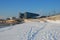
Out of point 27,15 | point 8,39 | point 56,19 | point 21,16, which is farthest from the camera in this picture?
point 21,16

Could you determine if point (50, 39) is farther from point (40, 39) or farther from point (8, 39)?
point (8, 39)

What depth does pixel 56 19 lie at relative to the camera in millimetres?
26375

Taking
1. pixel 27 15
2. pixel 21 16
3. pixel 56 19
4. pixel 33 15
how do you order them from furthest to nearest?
1. pixel 21 16
2. pixel 33 15
3. pixel 27 15
4. pixel 56 19

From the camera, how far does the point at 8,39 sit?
6.13 metres

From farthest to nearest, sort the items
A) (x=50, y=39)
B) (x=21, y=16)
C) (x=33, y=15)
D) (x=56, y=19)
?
(x=21, y=16) → (x=33, y=15) → (x=56, y=19) → (x=50, y=39)

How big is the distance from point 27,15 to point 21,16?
5.59 m

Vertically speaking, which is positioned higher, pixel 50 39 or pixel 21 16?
pixel 50 39

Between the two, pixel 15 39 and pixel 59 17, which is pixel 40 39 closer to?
pixel 15 39

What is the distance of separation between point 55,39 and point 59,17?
68.5ft

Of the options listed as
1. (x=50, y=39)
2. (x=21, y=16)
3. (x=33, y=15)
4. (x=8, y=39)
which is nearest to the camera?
(x=8, y=39)

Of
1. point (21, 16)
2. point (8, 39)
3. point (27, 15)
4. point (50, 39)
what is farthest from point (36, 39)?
point (21, 16)

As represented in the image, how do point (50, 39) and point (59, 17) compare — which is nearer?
point (50, 39)

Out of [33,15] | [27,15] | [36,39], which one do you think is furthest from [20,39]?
[33,15]

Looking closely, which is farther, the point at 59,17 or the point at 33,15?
the point at 33,15
